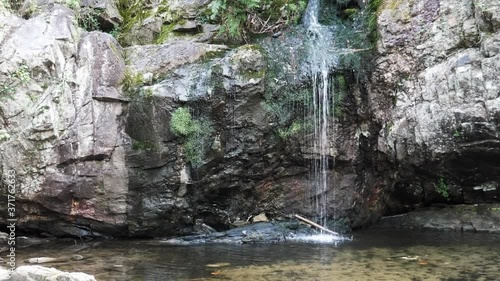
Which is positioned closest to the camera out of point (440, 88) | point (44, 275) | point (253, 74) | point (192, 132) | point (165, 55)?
point (44, 275)

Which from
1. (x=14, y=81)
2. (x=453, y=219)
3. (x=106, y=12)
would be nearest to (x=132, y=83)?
(x=14, y=81)

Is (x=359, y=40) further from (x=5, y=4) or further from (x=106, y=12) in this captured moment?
(x=5, y=4)

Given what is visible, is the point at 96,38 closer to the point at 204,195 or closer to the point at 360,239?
the point at 204,195

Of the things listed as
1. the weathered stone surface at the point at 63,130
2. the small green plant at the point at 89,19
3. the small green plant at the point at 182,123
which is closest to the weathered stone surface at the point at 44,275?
the weathered stone surface at the point at 63,130

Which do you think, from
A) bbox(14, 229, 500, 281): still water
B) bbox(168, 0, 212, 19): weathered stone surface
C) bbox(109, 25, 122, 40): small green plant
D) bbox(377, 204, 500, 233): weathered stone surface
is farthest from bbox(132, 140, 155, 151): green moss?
bbox(377, 204, 500, 233): weathered stone surface

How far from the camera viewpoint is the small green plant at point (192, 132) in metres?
9.44

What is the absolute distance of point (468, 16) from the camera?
8.98m

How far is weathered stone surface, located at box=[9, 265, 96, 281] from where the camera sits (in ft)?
16.5

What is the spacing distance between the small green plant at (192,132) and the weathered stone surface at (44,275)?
4.54 meters

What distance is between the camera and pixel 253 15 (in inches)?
428

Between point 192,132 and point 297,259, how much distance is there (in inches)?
132

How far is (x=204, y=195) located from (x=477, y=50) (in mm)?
6220

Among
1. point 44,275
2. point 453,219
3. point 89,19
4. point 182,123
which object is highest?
point 89,19

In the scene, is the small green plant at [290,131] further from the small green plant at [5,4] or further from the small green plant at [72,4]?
the small green plant at [5,4]
